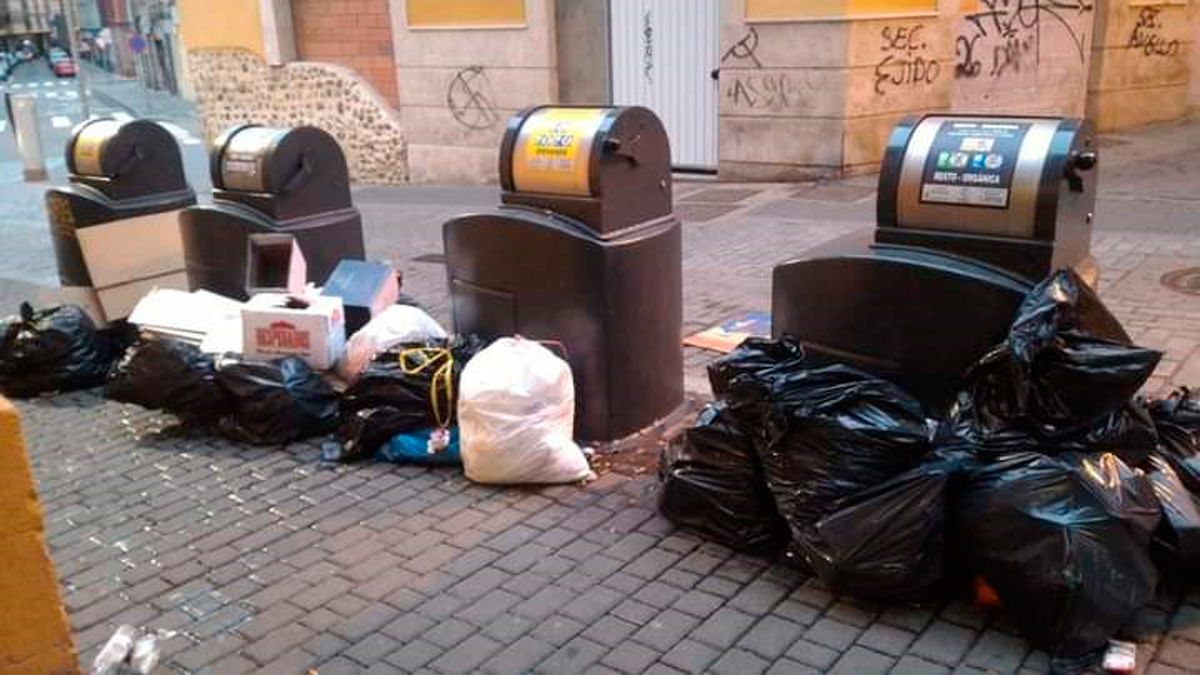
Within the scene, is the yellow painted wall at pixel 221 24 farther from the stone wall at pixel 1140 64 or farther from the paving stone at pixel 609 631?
the paving stone at pixel 609 631

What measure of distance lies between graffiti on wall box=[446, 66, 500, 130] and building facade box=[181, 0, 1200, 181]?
0.06ft

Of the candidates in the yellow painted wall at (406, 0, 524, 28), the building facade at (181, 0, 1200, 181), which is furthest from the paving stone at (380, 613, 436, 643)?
the yellow painted wall at (406, 0, 524, 28)

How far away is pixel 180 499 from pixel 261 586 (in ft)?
2.87

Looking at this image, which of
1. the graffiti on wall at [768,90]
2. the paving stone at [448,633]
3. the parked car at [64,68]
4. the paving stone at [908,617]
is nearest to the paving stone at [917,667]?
the paving stone at [908,617]

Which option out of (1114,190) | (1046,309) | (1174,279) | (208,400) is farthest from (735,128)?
(1046,309)

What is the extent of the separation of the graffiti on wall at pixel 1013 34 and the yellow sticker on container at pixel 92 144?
25.0 feet

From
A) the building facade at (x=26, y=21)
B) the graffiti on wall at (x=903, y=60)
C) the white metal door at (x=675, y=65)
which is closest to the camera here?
the graffiti on wall at (x=903, y=60)

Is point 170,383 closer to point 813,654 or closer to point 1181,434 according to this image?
point 813,654

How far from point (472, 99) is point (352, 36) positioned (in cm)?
224

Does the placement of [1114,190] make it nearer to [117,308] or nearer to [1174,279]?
[1174,279]

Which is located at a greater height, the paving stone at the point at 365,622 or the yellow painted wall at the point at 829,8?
the yellow painted wall at the point at 829,8

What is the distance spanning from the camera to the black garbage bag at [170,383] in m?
4.49

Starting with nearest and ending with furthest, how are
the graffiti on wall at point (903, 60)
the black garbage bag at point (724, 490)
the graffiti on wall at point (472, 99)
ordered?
1. the black garbage bag at point (724, 490)
2. the graffiti on wall at point (903, 60)
3. the graffiti on wall at point (472, 99)

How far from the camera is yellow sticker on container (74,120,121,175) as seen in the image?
602 cm
